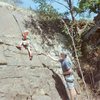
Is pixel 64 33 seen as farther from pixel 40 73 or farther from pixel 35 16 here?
pixel 40 73

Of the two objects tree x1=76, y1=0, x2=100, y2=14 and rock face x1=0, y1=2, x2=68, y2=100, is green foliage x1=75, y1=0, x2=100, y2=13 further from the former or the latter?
A: rock face x1=0, y1=2, x2=68, y2=100

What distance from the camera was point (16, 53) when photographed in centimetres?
1158

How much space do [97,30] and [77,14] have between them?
1341 mm

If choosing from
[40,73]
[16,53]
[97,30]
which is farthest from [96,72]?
[16,53]

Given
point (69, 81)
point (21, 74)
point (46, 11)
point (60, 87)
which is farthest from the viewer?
point (46, 11)

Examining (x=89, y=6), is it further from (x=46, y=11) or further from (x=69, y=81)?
(x=69, y=81)

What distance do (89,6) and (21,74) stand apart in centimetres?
503

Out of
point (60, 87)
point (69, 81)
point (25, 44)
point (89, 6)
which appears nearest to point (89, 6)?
point (89, 6)

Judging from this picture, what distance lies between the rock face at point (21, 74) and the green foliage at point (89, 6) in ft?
9.48

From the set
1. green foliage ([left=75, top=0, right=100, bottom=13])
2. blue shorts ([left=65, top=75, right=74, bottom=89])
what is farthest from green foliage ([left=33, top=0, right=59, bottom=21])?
blue shorts ([left=65, top=75, right=74, bottom=89])

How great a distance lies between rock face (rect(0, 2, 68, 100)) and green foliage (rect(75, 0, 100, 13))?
2889 millimetres

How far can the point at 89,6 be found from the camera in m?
14.3

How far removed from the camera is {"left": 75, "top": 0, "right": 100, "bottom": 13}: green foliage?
14250 mm

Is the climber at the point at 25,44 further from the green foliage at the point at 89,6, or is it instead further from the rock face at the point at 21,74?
the green foliage at the point at 89,6
